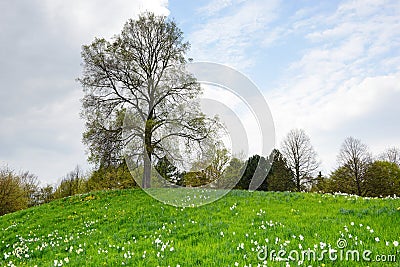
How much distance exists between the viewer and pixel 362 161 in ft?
150

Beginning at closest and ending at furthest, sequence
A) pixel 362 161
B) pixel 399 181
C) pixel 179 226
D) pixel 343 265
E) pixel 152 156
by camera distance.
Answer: pixel 343 265, pixel 179 226, pixel 152 156, pixel 399 181, pixel 362 161

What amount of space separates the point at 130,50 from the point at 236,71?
16224 millimetres

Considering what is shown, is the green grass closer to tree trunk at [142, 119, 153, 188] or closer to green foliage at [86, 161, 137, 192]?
tree trunk at [142, 119, 153, 188]

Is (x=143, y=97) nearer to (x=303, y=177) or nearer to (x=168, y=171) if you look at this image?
(x=168, y=171)

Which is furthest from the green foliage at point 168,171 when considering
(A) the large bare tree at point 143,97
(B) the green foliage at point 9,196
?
(B) the green foliage at point 9,196

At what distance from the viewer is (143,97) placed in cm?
2430

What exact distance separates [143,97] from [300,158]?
3164 centimetres

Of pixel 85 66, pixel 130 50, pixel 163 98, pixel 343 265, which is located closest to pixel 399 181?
pixel 163 98

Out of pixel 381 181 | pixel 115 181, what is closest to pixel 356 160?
pixel 381 181

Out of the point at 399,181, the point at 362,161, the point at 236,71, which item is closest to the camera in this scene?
the point at 236,71

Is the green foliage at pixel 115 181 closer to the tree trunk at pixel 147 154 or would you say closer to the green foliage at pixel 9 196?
the tree trunk at pixel 147 154

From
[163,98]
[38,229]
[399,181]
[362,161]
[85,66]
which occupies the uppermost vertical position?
[85,66]

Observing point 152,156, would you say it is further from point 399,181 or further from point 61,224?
point 399,181

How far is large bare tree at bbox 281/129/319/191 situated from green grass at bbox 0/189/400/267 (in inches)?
1361
